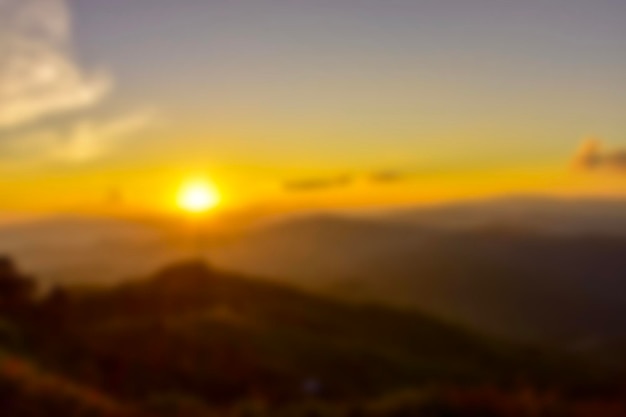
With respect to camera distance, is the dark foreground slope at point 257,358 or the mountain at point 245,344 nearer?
the dark foreground slope at point 257,358

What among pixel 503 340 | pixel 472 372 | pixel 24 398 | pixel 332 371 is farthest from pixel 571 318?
pixel 24 398

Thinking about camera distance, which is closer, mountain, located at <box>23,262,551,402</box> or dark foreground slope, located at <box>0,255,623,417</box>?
dark foreground slope, located at <box>0,255,623,417</box>

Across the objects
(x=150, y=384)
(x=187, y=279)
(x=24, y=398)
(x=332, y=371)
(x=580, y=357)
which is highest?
(x=187, y=279)

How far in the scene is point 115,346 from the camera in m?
24.4

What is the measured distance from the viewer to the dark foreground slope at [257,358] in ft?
37.2

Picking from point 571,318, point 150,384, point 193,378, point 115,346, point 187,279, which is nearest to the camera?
point 150,384

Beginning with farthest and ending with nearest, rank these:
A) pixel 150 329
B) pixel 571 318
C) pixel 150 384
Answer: pixel 571 318 → pixel 150 329 → pixel 150 384

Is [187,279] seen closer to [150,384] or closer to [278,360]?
[278,360]

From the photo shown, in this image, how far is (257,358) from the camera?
2489 centimetres

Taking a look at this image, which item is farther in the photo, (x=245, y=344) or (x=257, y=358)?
(x=245, y=344)

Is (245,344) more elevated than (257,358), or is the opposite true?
(245,344)

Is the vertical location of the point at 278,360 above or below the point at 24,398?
above

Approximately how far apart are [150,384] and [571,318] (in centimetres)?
5098

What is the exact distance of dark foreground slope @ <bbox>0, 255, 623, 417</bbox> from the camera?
11.3m
